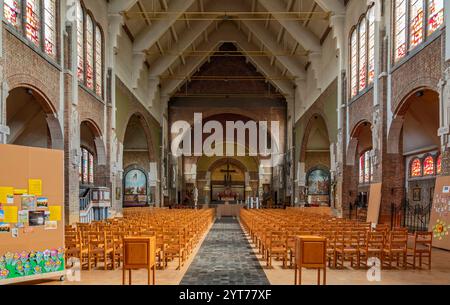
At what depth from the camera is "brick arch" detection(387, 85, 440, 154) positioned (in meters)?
16.1

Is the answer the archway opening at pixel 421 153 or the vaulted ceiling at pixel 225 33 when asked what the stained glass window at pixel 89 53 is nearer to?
the vaulted ceiling at pixel 225 33

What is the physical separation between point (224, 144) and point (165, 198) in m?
13.5

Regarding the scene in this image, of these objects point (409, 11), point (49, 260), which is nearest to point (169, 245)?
point (49, 260)

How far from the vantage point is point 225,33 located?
1395 inches

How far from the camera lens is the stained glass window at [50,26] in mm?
15891

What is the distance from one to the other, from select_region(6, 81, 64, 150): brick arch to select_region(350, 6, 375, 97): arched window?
43.1ft

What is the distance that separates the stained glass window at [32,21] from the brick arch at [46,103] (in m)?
1.53

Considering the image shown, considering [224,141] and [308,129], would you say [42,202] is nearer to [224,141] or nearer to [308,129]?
[308,129]

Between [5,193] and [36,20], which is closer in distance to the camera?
[5,193]

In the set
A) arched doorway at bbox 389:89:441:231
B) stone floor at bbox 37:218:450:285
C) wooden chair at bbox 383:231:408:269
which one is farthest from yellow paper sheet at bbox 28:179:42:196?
arched doorway at bbox 389:89:441:231

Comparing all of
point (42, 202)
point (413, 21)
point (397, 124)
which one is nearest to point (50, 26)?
point (42, 202)

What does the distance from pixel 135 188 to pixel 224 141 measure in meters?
14.9

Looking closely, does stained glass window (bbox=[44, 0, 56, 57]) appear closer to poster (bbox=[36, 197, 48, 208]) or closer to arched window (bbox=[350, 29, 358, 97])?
poster (bbox=[36, 197, 48, 208])
